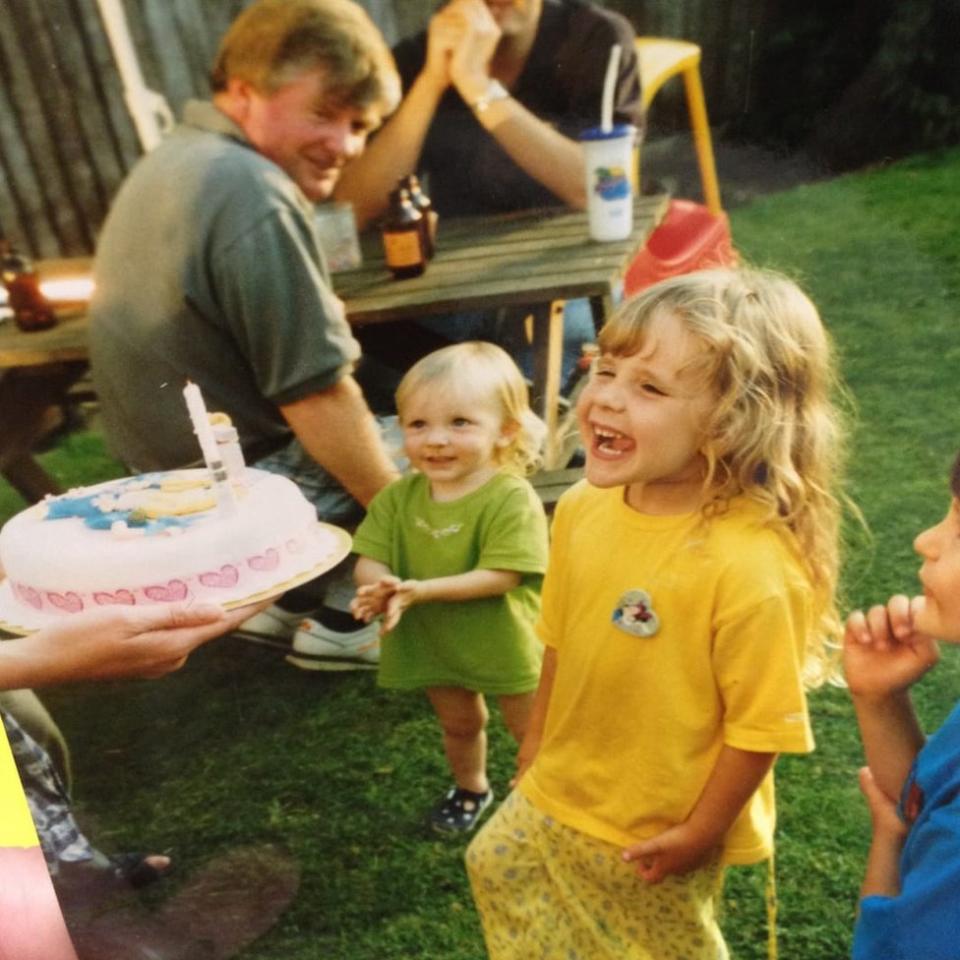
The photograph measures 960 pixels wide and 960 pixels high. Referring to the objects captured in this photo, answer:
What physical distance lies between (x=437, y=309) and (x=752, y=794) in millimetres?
662

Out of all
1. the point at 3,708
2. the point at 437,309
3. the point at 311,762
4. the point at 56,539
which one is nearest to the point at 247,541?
the point at 56,539

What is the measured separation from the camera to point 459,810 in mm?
1608

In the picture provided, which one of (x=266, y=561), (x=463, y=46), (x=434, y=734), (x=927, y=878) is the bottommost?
(x=434, y=734)

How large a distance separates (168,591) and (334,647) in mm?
343

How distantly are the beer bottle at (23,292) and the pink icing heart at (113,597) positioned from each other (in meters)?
0.31

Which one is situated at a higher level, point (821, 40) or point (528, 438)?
Result: point (821, 40)

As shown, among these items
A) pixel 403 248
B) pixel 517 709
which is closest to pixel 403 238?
pixel 403 248

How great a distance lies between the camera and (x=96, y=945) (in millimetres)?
1549

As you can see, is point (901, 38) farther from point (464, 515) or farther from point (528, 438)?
point (464, 515)

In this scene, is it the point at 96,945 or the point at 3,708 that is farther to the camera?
the point at 96,945

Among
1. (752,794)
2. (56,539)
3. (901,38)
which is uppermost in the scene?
(901,38)

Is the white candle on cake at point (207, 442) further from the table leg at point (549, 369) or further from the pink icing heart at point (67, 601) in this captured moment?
the table leg at point (549, 369)

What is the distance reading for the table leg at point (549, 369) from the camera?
118cm

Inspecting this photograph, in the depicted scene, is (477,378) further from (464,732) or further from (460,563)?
(464,732)
